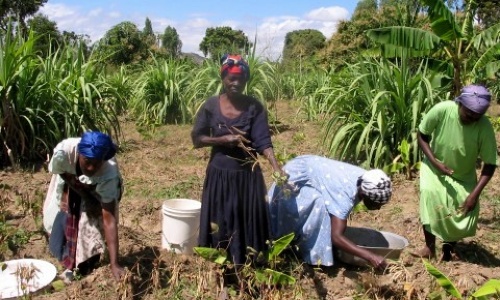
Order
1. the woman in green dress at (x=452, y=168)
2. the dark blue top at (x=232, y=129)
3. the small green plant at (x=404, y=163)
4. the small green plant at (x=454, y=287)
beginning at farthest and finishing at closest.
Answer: the small green plant at (x=404, y=163) → the woman in green dress at (x=452, y=168) → the dark blue top at (x=232, y=129) → the small green plant at (x=454, y=287)

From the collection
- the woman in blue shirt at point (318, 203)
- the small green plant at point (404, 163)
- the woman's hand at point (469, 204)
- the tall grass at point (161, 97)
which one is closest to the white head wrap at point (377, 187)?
the woman in blue shirt at point (318, 203)

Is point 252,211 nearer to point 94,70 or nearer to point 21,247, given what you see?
point 21,247

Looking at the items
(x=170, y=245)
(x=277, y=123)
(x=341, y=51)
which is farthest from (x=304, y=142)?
(x=341, y=51)

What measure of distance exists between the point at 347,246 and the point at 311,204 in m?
0.38

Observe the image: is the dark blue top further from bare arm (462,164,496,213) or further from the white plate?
bare arm (462,164,496,213)

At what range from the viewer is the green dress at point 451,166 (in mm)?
3314

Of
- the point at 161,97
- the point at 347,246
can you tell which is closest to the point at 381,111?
the point at 347,246

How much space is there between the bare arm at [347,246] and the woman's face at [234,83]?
0.89m

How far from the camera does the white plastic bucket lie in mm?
3383

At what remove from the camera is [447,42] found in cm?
601

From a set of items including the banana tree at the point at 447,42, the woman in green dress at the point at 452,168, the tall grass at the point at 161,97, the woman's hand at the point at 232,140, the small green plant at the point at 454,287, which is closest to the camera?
Result: the small green plant at the point at 454,287

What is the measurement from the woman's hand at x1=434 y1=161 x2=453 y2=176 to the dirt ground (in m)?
0.57

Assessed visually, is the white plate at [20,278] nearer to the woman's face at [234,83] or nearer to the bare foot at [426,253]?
the woman's face at [234,83]

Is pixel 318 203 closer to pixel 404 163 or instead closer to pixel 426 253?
pixel 426 253
